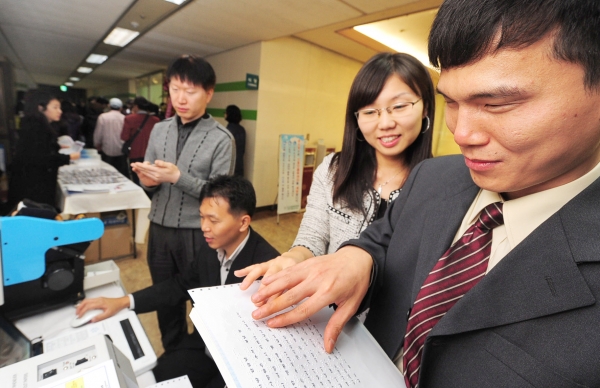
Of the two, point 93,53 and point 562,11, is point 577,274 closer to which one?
point 562,11

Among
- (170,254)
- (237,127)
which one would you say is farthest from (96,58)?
(170,254)

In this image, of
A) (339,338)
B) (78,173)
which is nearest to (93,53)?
(78,173)

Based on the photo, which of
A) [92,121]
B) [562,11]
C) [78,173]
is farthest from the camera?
[92,121]

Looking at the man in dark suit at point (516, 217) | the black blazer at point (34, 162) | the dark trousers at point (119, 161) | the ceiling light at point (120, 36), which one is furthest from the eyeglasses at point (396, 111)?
the dark trousers at point (119, 161)

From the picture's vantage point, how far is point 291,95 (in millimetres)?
5098

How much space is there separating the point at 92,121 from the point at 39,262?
21.3 ft

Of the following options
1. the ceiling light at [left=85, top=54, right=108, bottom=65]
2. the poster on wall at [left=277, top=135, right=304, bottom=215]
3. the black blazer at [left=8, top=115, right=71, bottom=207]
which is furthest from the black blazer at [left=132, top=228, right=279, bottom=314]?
the ceiling light at [left=85, top=54, right=108, bottom=65]

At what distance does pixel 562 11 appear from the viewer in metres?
0.39

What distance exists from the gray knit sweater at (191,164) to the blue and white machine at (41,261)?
0.62 meters

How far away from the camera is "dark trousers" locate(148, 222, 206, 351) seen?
1864 millimetres

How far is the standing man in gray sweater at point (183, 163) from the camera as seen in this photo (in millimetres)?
1787

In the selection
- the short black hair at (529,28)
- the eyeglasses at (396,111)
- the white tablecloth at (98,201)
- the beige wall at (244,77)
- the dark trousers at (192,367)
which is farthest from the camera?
the beige wall at (244,77)

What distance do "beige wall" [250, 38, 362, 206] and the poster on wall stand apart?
345 millimetres

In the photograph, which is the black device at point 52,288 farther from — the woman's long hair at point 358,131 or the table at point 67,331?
the woman's long hair at point 358,131
